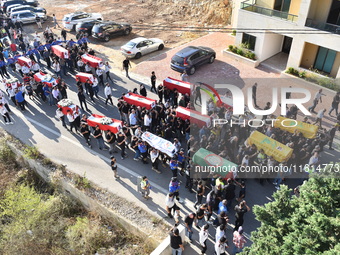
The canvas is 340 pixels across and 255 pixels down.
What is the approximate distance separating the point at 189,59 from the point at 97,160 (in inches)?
363

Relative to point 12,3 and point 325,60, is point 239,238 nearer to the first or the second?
point 325,60

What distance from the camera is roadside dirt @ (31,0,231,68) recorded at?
24156 mm

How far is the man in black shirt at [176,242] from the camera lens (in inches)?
341

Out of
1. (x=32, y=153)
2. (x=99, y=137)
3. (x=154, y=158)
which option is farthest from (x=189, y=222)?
(x=32, y=153)

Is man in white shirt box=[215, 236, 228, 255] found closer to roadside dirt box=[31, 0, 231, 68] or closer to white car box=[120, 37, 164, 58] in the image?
roadside dirt box=[31, 0, 231, 68]

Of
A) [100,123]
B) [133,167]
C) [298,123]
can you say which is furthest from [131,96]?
[298,123]

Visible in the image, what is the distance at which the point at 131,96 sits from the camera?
15.1 metres

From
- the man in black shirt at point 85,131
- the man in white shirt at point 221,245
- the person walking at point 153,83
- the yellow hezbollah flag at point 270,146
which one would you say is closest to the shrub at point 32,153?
the man in black shirt at point 85,131

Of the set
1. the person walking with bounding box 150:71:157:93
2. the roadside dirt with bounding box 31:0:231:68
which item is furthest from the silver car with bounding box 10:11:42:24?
the person walking with bounding box 150:71:157:93

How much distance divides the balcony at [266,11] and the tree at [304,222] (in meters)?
14.3

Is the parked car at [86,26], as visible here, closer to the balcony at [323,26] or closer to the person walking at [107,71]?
the person walking at [107,71]

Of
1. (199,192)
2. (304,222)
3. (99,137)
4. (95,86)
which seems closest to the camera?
(304,222)

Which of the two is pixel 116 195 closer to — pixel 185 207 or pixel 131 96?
pixel 185 207

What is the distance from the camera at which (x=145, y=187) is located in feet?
35.2
